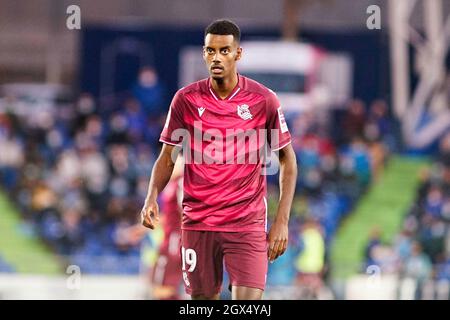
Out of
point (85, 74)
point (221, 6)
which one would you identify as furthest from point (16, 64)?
point (85, 74)

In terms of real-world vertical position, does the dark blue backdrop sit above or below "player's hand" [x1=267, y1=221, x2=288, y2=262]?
above

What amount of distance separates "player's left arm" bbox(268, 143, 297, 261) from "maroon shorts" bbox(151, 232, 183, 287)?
3916mm

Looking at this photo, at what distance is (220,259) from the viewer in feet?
27.9

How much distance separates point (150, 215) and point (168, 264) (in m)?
4.19

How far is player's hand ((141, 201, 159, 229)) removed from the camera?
830cm

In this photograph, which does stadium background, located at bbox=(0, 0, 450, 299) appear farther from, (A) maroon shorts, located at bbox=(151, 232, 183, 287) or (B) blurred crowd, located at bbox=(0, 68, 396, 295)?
(A) maroon shorts, located at bbox=(151, 232, 183, 287)

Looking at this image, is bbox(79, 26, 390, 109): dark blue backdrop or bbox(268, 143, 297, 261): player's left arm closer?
bbox(268, 143, 297, 261): player's left arm

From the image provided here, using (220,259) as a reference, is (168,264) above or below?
below
